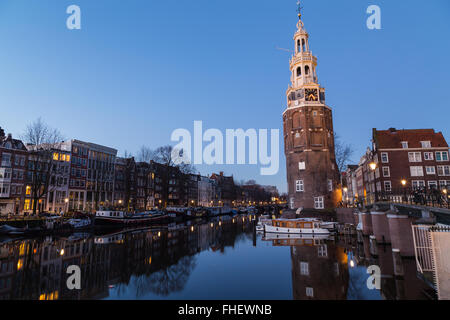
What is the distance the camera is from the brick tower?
5153 cm

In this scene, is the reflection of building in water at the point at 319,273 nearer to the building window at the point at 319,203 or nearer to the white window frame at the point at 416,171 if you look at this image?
the building window at the point at 319,203

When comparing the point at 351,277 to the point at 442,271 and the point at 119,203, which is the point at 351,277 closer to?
the point at 442,271

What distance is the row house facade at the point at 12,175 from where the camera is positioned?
2045 inches

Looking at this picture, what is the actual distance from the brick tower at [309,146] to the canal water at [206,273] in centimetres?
2307

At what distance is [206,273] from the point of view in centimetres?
1920

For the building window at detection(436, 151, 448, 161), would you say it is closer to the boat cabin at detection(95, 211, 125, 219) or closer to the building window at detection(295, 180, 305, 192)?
the building window at detection(295, 180, 305, 192)

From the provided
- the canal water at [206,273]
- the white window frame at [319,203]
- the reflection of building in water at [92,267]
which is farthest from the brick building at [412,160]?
the reflection of building in water at [92,267]

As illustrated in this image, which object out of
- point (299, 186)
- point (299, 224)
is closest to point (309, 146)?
point (299, 186)

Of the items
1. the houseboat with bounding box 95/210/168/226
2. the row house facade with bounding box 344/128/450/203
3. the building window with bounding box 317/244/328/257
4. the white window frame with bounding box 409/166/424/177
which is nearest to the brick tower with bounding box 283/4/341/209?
the row house facade with bounding box 344/128/450/203

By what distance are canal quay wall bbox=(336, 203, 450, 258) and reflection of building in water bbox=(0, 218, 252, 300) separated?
16333 mm

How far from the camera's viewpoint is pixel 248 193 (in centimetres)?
18838

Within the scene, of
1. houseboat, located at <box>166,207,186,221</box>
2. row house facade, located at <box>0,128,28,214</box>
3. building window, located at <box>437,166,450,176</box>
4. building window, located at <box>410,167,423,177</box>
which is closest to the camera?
building window, located at <box>437,166,450,176</box>

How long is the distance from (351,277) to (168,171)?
63.3 m
